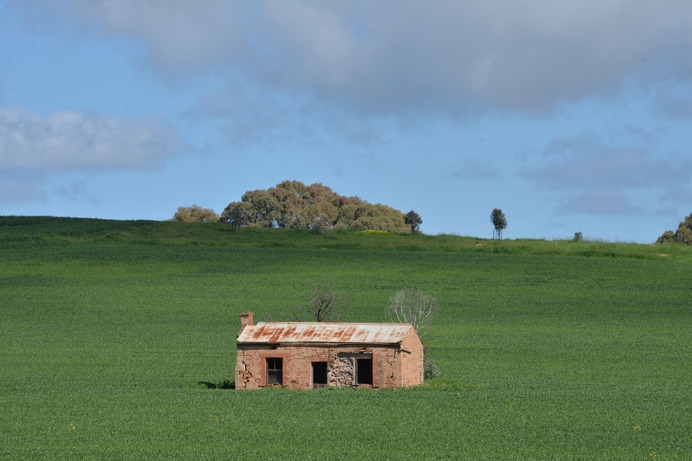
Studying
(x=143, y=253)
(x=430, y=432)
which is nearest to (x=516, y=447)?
(x=430, y=432)

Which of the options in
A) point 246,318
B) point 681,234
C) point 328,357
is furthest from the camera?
point 681,234

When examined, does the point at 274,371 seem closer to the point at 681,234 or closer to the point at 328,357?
the point at 328,357

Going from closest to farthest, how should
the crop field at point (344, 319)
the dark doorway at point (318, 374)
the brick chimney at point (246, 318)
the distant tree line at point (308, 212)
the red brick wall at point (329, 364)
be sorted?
the crop field at point (344, 319) → the red brick wall at point (329, 364) → the dark doorway at point (318, 374) → the brick chimney at point (246, 318) → the distant tree line at point (308, 212)

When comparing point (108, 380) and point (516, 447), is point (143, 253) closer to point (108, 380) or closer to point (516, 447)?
point (108, 380)

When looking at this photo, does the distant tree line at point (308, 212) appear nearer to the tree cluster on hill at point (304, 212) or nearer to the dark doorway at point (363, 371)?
the tree cluster on hill at point (304, 212)

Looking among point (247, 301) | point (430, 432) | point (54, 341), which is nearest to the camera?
point (430, 432)

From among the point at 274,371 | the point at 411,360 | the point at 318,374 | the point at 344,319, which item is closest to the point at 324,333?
the point at 318,374

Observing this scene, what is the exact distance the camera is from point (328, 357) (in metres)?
39.2

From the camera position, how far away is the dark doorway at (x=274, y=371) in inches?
1569

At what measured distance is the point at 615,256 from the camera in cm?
8581

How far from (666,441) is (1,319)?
45.2 meters

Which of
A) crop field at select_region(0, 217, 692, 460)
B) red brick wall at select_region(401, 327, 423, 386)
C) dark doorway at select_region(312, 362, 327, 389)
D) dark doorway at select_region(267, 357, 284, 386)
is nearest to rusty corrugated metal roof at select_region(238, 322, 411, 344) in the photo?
red brick wall at select_region(401, 327, 423, 386)

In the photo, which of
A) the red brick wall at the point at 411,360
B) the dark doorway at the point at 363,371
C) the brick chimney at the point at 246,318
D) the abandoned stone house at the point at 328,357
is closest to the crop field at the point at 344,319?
the red brick wall at the point at 411,360

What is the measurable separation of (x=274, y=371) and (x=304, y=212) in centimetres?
9811
